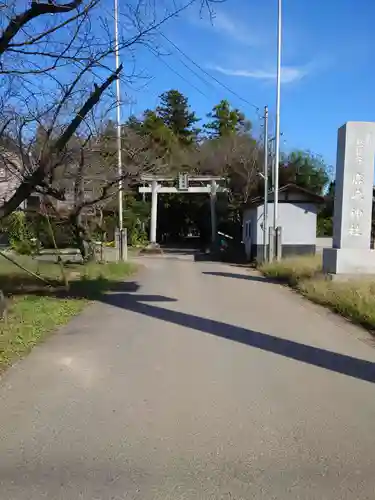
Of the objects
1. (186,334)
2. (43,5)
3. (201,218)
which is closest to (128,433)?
(186,334)

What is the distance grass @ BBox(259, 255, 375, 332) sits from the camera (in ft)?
29.2

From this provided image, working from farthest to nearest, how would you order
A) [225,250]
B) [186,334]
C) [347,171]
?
1. [225,250]
2. [347,171]
3. [186,334]

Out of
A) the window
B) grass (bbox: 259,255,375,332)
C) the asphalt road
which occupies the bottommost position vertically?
the asphalt road

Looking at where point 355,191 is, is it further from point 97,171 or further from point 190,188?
point 190,188

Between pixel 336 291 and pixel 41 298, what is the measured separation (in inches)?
266

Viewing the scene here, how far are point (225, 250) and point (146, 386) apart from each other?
2554 centimetres

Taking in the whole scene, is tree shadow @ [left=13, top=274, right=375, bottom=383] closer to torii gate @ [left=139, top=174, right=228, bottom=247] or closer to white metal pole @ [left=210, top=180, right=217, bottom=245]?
torii gate @ [left=139, top=174, right=228, bottom=247]

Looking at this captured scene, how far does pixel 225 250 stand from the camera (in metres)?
30.4

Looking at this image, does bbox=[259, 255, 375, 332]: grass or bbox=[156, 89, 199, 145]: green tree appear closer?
bbox=[259, 255, 375, 332]: grass

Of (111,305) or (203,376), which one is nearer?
(203,376)

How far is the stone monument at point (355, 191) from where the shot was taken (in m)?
13.1

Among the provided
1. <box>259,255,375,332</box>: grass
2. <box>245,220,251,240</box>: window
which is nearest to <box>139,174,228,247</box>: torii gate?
<box>245,220,251,240</box>: window

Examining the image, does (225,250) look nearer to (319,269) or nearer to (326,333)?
(319,269)

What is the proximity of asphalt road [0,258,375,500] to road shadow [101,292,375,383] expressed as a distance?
28 mm
